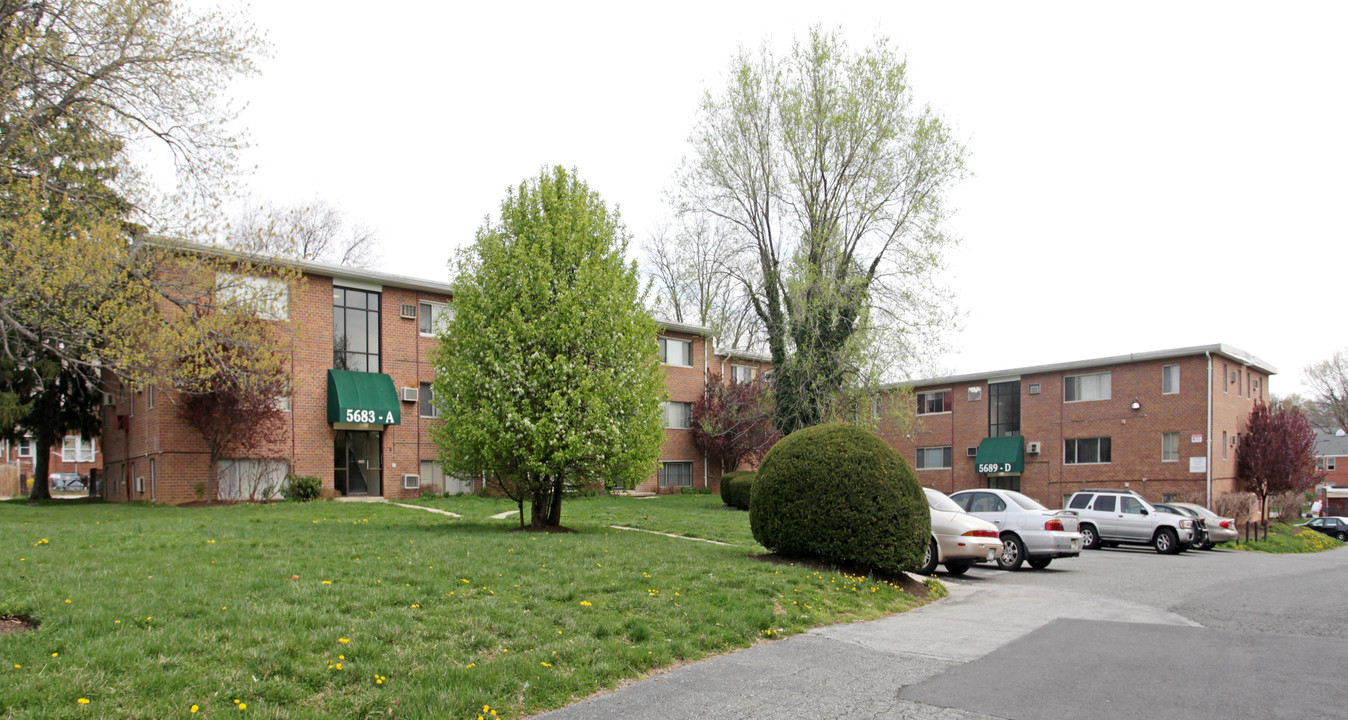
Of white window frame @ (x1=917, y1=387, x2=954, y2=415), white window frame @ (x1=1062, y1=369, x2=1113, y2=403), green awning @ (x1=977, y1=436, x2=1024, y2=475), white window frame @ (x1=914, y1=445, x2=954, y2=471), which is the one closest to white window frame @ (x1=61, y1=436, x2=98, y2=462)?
white window frame @ (x1=914, y1=445, x2=954, y2=471)

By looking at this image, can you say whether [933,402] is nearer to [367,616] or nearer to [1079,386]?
[1079,386]

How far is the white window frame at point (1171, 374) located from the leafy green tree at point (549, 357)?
1101 inches

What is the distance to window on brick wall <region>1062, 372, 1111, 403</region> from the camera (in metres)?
37.7

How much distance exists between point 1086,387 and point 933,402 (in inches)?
314

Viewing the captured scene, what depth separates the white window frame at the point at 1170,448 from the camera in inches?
1384

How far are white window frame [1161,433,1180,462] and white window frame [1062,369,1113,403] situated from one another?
2.77 metres

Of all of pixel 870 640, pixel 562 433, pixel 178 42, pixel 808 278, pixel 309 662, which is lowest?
pixel 870 640

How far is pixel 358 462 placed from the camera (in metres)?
27.8

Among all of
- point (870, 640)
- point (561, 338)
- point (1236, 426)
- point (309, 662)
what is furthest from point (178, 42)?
point (1236, 426)

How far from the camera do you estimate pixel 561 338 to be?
15.2m

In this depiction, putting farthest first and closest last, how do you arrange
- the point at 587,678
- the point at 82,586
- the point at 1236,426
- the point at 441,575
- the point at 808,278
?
the point at 1236,426
the point at 808,278
the point at 441,575
the point at 82,586
the point at 587,678

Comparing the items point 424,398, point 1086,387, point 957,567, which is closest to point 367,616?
point 957,567

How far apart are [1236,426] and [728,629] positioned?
121 feet

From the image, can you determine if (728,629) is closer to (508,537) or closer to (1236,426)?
(508,537)
